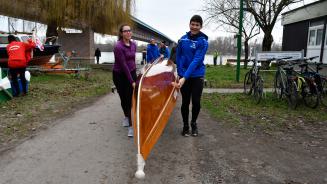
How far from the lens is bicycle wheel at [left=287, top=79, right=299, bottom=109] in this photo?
7475mm

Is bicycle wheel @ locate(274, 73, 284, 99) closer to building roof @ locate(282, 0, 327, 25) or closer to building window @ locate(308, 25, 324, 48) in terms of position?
building window @ locate(308, 25, 324, 48)

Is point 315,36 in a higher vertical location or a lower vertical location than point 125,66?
higher

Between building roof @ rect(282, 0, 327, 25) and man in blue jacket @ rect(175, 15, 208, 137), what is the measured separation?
48.9ft

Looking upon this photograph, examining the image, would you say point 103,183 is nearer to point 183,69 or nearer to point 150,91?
point 150,91

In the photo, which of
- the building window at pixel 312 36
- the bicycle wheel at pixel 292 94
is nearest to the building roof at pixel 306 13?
the building window at pixel 312 36

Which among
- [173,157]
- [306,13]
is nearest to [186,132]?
[173,157]

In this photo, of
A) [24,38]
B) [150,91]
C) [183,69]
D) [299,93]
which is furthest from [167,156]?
[24,38]

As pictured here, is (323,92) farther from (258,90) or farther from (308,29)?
(308,29)

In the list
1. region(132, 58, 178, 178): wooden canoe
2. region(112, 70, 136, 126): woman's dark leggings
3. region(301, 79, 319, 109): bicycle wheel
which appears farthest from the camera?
region(301, 79, 319, 109): bicycle wheel

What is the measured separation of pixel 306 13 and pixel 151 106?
19069 millimetres

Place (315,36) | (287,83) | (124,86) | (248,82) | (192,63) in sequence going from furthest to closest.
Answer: (315,36), (248,82), (287,83), (124,86), (192,63)

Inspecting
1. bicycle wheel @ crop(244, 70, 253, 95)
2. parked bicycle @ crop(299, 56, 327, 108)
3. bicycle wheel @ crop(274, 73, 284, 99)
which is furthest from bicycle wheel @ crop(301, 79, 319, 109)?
bicycle wheel @ crop(244, 70, 253, 95)

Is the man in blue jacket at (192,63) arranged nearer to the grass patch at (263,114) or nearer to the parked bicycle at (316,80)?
the grass patch at (263,114)

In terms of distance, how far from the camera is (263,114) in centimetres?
717
